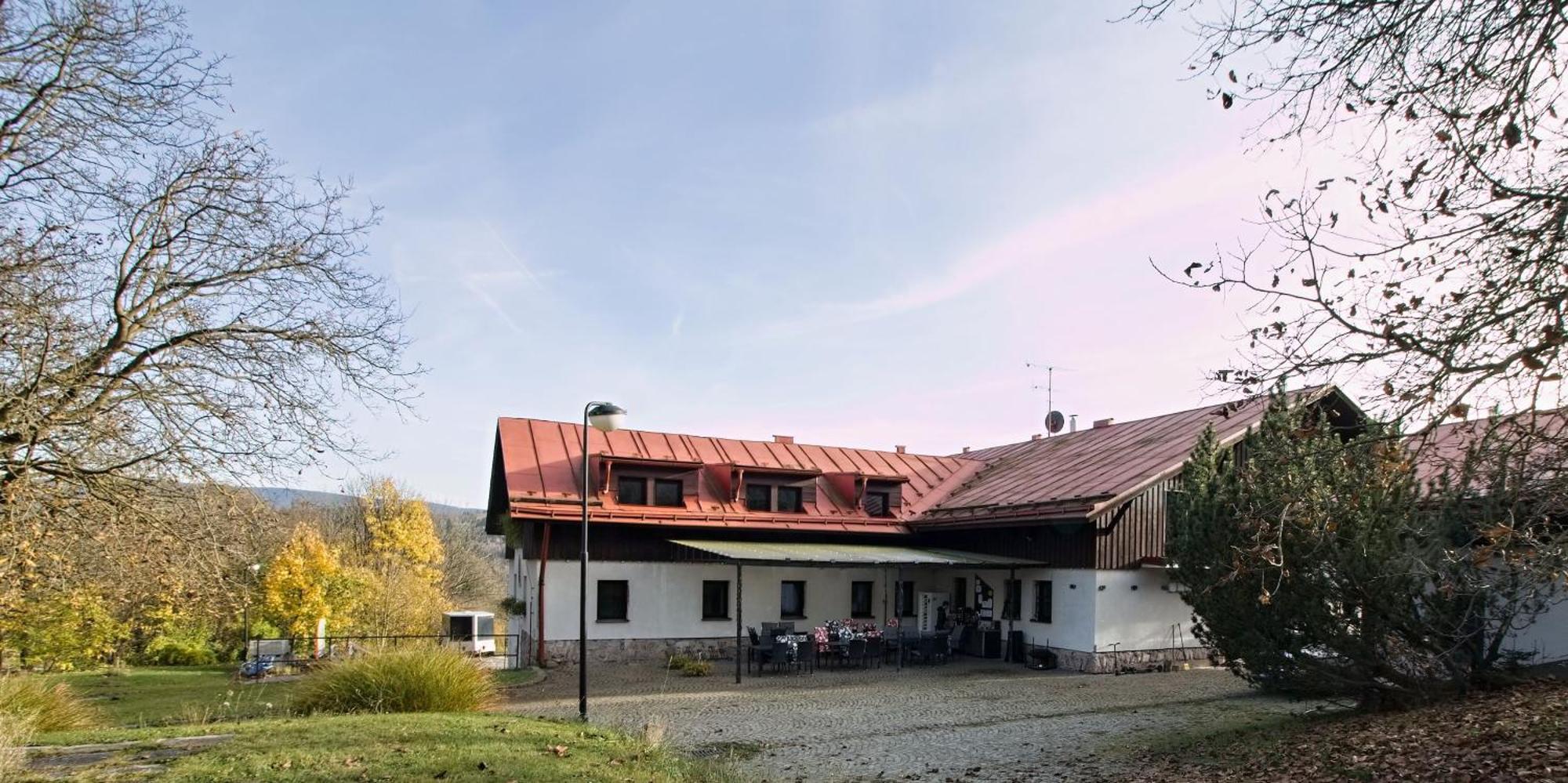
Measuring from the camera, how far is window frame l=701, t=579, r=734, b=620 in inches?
851

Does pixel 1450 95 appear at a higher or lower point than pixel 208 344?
higher

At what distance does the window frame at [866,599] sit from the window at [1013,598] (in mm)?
3420

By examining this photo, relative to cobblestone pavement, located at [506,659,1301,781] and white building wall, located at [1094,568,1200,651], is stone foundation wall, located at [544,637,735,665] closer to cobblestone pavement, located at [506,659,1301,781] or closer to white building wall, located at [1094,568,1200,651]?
cobblestone pavement, located at [506,659,1301,781]

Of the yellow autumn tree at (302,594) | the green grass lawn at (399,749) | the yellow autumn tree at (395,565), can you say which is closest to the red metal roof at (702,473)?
the yellow autumn tree at (395,565)

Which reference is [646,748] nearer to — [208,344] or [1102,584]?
[208,344]

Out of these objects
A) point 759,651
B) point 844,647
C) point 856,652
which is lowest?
point 856,652

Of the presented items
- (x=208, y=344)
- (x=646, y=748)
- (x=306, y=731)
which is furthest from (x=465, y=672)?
(x=208, y=344)

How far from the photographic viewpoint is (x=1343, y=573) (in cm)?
1019

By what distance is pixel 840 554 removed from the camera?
792 inches

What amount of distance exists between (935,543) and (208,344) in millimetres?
18360

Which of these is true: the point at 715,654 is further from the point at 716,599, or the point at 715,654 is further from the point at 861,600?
the point at 861,600

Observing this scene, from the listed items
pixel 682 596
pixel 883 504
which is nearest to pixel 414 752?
pixel 682 596

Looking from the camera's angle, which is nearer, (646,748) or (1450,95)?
(1450,95)

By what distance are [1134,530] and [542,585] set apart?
486 inches
